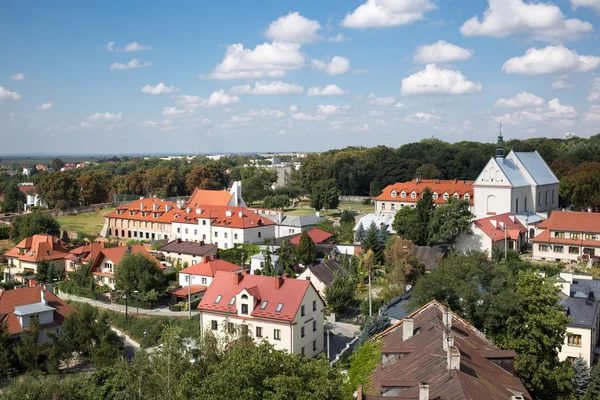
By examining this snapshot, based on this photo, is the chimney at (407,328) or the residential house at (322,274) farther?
the residential house at (322,274)

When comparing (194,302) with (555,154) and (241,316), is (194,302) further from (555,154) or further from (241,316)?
(555,154)

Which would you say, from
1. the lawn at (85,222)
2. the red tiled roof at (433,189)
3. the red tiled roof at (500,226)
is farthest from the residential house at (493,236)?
the lawn at (85,222)

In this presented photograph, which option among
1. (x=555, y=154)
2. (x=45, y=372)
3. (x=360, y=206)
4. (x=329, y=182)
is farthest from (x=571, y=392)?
(x=555, y=154)

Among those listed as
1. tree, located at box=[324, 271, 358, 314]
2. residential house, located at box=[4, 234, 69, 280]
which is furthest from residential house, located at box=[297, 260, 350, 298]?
residential house, located at box=[4, 234, 69, 280]

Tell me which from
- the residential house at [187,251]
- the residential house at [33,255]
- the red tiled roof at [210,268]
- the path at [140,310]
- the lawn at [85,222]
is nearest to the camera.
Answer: the path at [140,310]

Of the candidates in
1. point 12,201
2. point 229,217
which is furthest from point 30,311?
point 12,201

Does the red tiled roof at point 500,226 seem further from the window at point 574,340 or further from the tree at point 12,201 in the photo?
the tree at point 12,201

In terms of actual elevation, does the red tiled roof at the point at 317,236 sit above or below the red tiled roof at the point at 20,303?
above

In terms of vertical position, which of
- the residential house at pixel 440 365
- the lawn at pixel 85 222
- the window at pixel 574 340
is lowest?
the window at pixel 574 340
